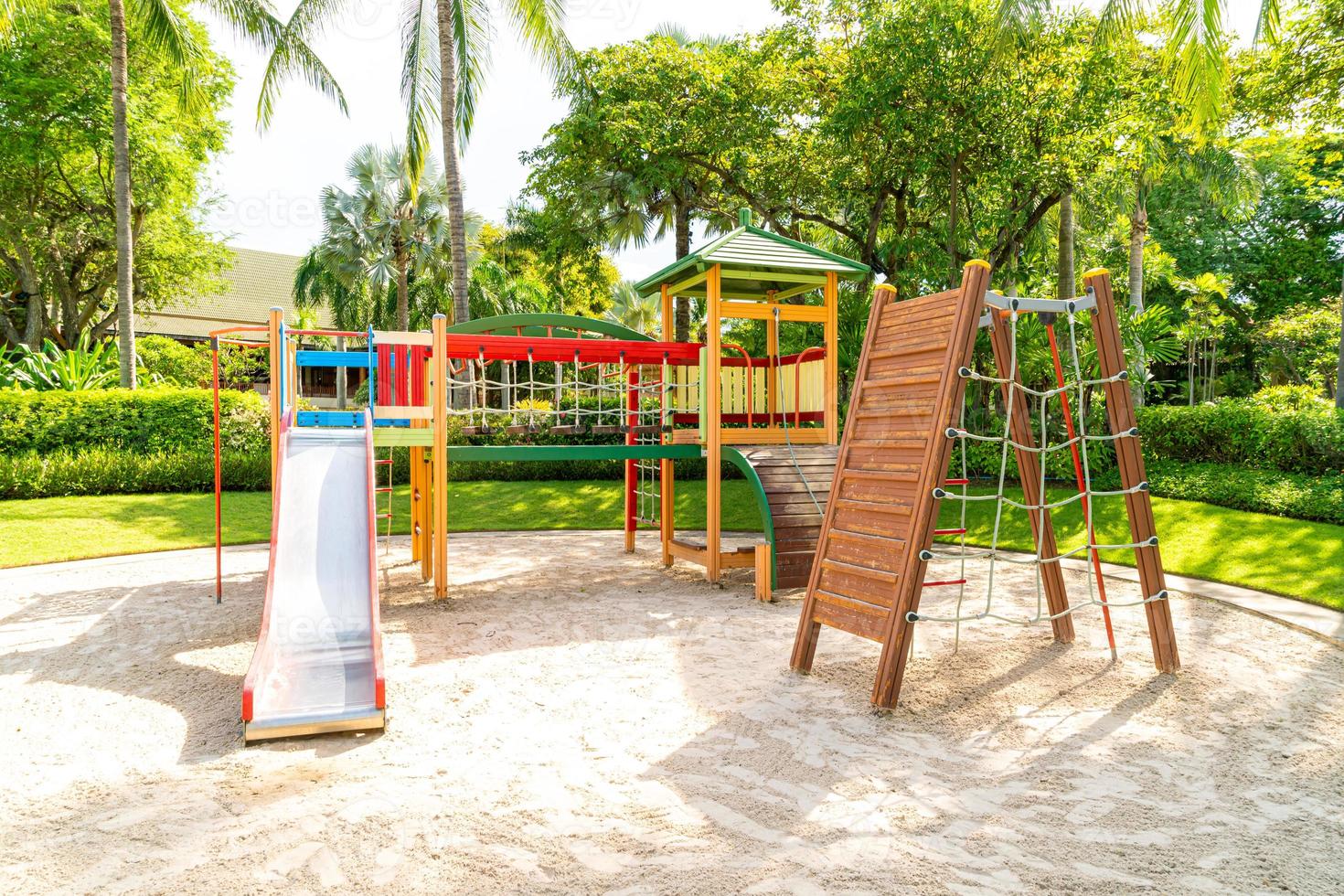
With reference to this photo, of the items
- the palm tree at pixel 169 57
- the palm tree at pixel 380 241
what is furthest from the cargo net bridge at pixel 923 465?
the palm tree at pixel 380 241

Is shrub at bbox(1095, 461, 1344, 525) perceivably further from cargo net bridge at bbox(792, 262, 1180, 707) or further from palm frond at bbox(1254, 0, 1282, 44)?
cargo net bridge at bbox(792, 262, 1180, 707)

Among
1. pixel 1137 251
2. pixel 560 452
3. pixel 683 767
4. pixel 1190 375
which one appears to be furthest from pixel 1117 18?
pixel 1190 375

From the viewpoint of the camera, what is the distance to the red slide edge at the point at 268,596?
4.31m

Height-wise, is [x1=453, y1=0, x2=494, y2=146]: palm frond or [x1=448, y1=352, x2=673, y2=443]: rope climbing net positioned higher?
[x1=453, y1=0, x2=494, y2=146]: palm frond

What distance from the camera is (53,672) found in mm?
5578

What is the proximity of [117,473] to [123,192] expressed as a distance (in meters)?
5.22

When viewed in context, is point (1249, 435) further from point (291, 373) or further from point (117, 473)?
point (117, 473)

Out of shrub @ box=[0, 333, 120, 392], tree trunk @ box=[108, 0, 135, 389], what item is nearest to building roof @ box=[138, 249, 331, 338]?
shrub @ box=[0, 333, 120, 392]

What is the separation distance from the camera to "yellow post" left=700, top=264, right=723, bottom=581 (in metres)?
8.40

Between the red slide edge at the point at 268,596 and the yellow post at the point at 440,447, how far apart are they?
122 centimetres

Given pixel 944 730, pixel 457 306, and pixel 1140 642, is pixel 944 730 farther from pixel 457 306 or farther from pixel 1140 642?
pixel 457 306

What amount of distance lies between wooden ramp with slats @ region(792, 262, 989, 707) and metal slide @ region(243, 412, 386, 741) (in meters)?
2.77

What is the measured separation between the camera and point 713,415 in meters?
8.59

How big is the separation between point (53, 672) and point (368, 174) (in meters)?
24.0
